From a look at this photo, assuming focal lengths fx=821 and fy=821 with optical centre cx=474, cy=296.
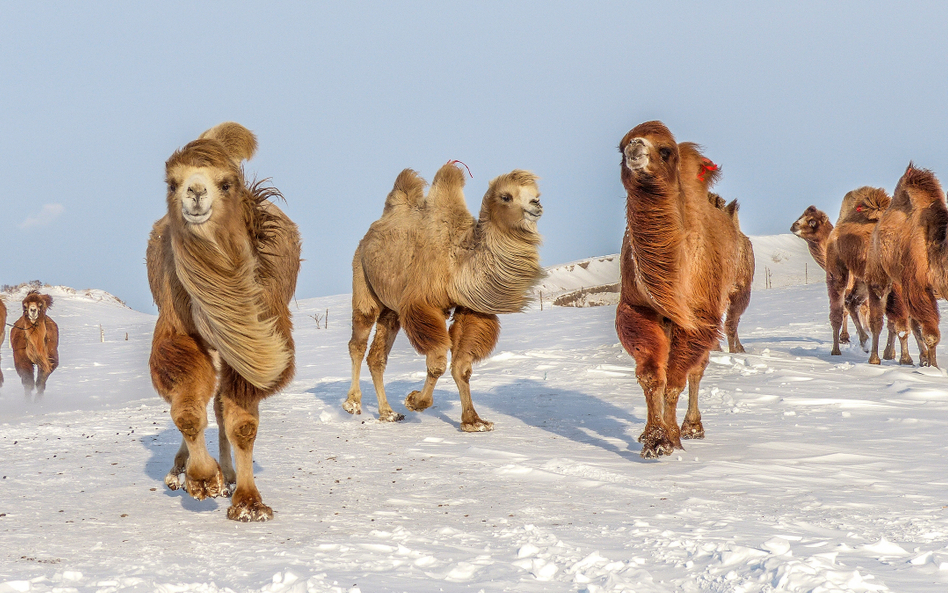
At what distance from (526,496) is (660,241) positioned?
2097 millimetres

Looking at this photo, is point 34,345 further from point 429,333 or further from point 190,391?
point 190,391

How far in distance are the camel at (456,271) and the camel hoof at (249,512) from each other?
126 inches

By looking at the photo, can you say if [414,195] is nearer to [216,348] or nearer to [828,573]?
[216,348]

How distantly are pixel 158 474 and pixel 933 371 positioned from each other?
341 inches

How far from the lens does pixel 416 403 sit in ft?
27.5

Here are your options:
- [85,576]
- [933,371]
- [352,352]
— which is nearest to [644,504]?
[85,576]

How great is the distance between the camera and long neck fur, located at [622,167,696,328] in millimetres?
5734

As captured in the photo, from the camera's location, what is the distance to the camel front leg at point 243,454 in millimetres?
4375

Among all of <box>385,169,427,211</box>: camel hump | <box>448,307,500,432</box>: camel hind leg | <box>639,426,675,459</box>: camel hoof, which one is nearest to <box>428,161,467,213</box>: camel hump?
<box>385,169,427,211</box>: camel hump

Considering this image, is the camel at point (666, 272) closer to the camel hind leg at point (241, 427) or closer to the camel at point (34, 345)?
the camel hind leg at point (241, 427)

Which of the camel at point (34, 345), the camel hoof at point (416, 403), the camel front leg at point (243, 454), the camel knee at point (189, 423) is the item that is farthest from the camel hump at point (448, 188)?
the camel at point (34, 345)

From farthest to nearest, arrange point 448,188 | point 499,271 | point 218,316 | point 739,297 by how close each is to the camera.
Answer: point 739,297 < point 448,188 < point 499,271 < point 218,316

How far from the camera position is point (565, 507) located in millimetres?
4484

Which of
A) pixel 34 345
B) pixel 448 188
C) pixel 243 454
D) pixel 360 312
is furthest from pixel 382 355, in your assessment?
pixel 34 345
